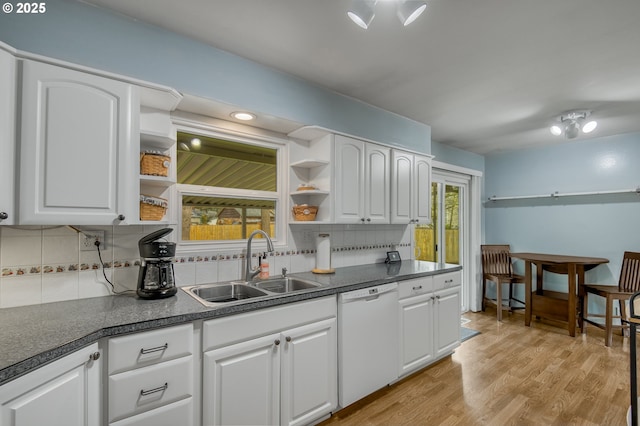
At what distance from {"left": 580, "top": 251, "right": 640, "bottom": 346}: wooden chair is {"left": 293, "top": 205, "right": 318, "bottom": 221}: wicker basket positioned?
346 cm

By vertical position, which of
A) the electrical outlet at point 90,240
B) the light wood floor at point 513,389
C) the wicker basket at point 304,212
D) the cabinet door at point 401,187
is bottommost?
the light wood floor at point 513,389

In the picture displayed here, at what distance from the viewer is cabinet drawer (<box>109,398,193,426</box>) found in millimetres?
1328

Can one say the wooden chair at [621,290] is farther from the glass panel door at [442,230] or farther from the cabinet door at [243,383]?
the cabinet door at [243,383]

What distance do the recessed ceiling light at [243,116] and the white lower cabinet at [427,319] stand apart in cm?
173

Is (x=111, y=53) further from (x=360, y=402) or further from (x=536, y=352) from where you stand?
(x=536, y=352)

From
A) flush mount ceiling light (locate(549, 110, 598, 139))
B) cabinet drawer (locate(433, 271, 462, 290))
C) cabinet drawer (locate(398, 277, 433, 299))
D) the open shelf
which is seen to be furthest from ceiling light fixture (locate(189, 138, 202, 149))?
flush mount ceiling light (locate(549, 110, 598, 139))

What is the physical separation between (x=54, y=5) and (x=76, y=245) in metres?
1.24

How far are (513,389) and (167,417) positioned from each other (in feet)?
8.32

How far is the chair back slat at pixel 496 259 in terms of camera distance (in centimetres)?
444

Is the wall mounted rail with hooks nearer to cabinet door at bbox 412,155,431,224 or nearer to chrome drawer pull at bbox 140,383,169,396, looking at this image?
cabinet door at bbox 412,155,431,224

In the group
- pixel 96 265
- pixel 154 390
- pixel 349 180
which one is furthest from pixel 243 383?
pixel 349 180

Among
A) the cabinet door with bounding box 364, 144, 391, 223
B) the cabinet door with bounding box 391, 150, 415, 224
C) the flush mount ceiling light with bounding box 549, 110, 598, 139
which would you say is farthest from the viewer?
the flush mount ceiling light with bounding box 549, 110, 598, 139

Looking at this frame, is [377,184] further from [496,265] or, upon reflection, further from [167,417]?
[496,265]

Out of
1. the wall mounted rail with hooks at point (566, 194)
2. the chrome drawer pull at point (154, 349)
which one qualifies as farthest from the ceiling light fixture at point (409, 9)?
the wall mounted rail with hooks at point (566, 194)
